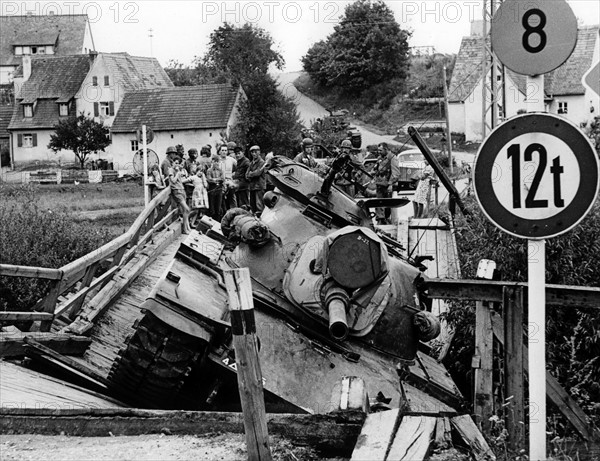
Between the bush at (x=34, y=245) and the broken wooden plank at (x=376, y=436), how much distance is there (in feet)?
35.9

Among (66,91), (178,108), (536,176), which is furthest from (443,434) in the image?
(66,91)

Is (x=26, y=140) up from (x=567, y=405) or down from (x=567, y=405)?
up

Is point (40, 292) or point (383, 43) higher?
point (383, 43)

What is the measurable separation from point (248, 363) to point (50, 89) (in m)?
71.9

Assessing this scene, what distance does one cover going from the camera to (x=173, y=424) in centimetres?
679

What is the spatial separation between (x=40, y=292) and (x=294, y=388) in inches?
346

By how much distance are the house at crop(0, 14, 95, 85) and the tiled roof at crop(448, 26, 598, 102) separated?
144 ft

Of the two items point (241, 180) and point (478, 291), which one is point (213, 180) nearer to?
point (241, 180)

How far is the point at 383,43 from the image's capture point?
218 ft

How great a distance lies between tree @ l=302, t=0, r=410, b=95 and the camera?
2591 inches

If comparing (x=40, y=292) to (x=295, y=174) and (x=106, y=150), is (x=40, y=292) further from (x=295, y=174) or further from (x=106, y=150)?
(x=106, y=150)

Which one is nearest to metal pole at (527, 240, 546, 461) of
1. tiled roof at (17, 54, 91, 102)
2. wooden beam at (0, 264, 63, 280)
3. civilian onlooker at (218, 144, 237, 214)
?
wooden beam at (0, 264, 63, 280)

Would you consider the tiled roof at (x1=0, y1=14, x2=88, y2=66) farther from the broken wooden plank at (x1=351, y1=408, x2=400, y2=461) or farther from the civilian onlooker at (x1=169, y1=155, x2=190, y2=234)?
the broken wooden plank at (x1=351, y1=408, x2=400, y2=461)

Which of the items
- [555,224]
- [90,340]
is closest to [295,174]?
[90,340]
